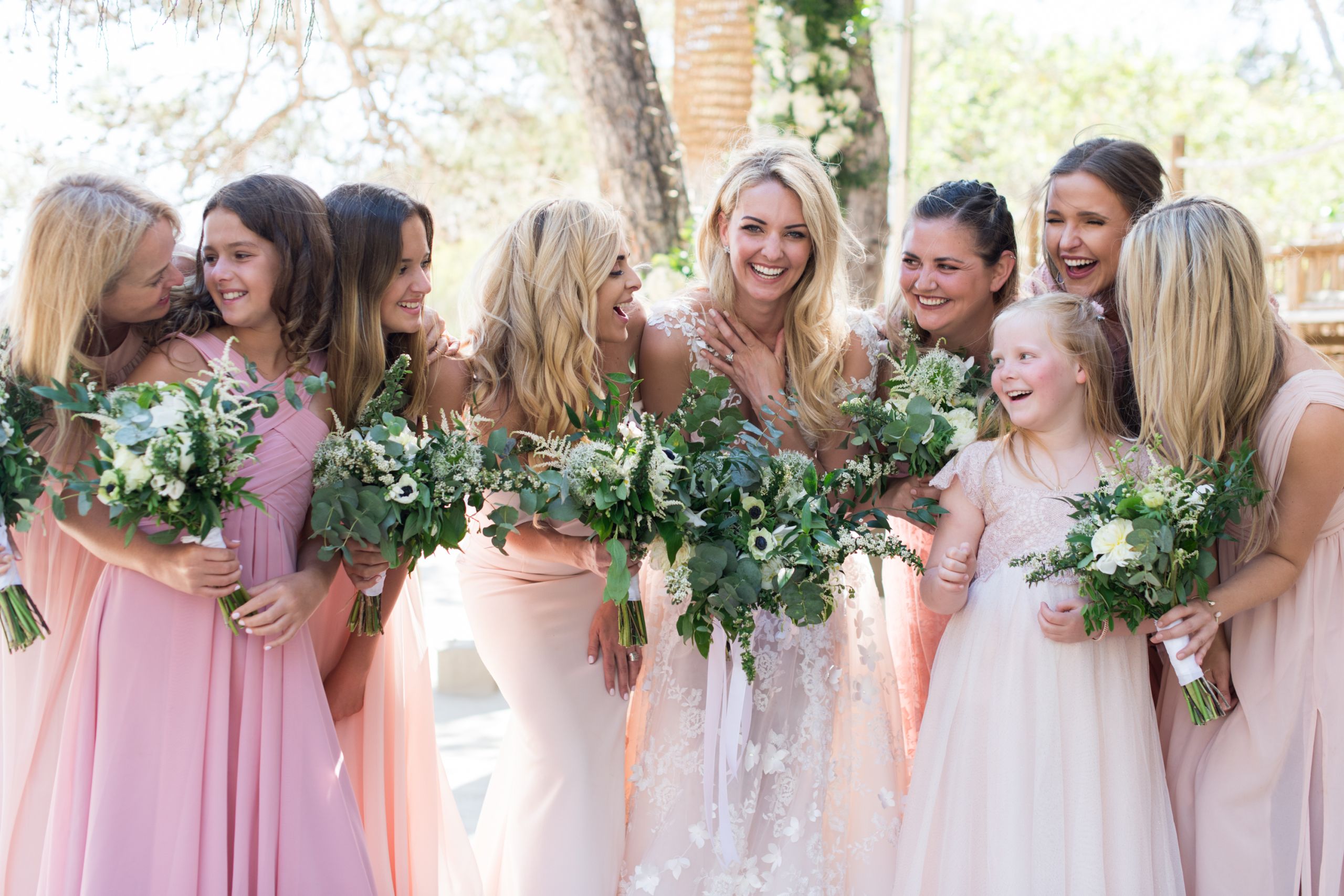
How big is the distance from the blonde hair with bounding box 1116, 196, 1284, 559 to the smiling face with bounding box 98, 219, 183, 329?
2.83m

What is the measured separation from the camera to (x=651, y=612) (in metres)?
3.64

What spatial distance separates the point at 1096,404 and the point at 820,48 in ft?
18.1

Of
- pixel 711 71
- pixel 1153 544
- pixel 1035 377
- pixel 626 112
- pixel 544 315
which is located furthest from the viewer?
pixel 626 112

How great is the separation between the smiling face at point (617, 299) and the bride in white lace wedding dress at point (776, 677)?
182mm

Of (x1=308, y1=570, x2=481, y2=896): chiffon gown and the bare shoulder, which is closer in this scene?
the bare shoulder

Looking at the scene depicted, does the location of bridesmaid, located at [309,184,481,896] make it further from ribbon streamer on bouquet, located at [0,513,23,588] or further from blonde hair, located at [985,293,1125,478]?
blonde hair, located at [985,293,1125,478]

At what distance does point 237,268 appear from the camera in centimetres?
307

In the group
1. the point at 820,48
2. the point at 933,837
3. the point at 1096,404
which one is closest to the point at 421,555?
the point at 933,837

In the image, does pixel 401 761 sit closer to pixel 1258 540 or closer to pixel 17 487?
pixel 17 487

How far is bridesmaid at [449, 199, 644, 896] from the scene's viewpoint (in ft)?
11.1

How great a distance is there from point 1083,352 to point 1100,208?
72 centimetres

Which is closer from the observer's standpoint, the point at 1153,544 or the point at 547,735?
the point at 1153,544

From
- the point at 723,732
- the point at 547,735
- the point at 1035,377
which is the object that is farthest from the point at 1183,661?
the point at 547,735

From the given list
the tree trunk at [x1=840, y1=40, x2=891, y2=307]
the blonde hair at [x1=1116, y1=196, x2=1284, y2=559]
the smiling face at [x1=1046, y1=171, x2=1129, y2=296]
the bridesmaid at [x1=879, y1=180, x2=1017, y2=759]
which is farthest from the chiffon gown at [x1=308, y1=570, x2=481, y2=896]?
the tree trunk at [x1=840, y1=40, x2=891, y2=307]
